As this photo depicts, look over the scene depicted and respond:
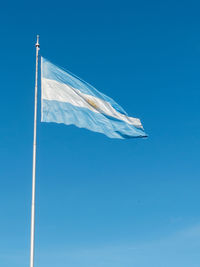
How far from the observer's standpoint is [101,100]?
35.8 metres

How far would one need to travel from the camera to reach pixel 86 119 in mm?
33062

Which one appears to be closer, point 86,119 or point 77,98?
point 86,119

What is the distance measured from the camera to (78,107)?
3344 centimetres

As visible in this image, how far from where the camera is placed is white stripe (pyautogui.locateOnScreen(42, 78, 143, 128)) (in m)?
32.8

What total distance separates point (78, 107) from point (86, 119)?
1.03 meters

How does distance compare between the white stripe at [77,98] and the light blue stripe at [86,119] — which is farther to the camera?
the white stripe at [77,98]

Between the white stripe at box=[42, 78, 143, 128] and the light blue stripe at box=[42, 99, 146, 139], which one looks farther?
the white stripe at box=[42, 78, 143, 128]

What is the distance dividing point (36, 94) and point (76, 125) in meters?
3.24

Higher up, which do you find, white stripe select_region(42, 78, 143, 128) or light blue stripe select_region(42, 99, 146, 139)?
white stripe select_region(42, 78, 143, 128)

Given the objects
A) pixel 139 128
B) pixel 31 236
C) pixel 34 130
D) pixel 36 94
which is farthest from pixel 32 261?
pixel 139 128

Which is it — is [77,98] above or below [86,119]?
above

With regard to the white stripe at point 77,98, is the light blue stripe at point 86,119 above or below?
below

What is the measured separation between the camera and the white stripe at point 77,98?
32.8m

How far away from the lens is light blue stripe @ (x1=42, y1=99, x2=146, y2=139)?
3150 cm
